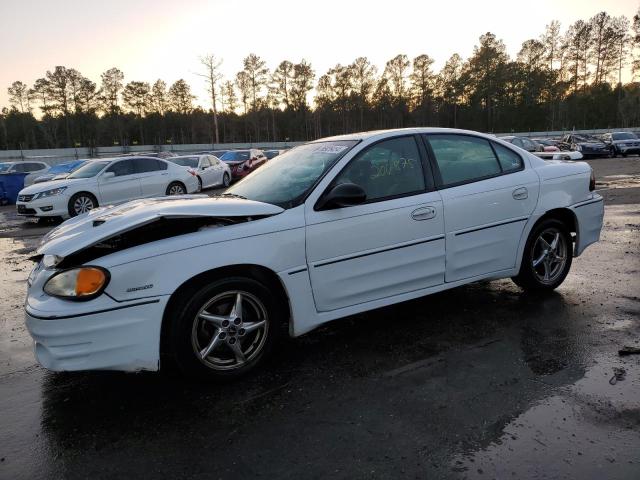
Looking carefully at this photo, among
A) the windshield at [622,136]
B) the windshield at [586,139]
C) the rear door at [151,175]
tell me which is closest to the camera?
the rear door at [151,175]

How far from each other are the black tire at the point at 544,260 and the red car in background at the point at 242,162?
18715 mm

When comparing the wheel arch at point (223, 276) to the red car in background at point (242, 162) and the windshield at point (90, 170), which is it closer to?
the windshield at point (90, 170)

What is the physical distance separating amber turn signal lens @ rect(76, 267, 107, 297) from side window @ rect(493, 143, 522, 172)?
342 centimetres

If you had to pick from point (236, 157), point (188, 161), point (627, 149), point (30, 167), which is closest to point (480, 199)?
point (188, 161)

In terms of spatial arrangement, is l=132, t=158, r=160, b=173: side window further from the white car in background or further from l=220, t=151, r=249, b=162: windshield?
l=220, t=151, r=249, b=162: windshield

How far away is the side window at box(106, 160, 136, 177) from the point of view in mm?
12633

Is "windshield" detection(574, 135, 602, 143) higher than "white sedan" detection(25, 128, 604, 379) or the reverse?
higher

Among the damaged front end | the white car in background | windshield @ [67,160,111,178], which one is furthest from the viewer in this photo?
the white car in background

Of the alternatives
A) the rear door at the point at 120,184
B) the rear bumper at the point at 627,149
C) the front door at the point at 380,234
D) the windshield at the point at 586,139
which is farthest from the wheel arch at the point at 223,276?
the windshield at the point at 586,139

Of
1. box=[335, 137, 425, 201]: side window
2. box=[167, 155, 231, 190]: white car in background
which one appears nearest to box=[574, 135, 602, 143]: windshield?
box=[167, 155, 231, 190]: white car in background

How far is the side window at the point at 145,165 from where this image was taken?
13.1m

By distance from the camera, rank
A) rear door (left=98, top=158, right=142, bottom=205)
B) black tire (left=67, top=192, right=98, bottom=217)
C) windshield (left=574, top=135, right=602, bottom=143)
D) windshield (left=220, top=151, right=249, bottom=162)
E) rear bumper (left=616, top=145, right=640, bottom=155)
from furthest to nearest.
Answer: windshield (left=574, top=135, right=602, bottom=143), rear bumper (left=616, top=145, right=640, bottom=155), windshield (left=220, top=151, right=249, bottom=162), rear door (left=98, top=158, right=142, bottom=205), black tire (left=67, top=192, right=98, bottom=217)

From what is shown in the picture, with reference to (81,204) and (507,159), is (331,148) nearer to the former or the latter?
(507,159)

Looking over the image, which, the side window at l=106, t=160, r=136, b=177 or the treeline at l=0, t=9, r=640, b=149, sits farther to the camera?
the treeline at l=0, t=9, r=640, b=149
